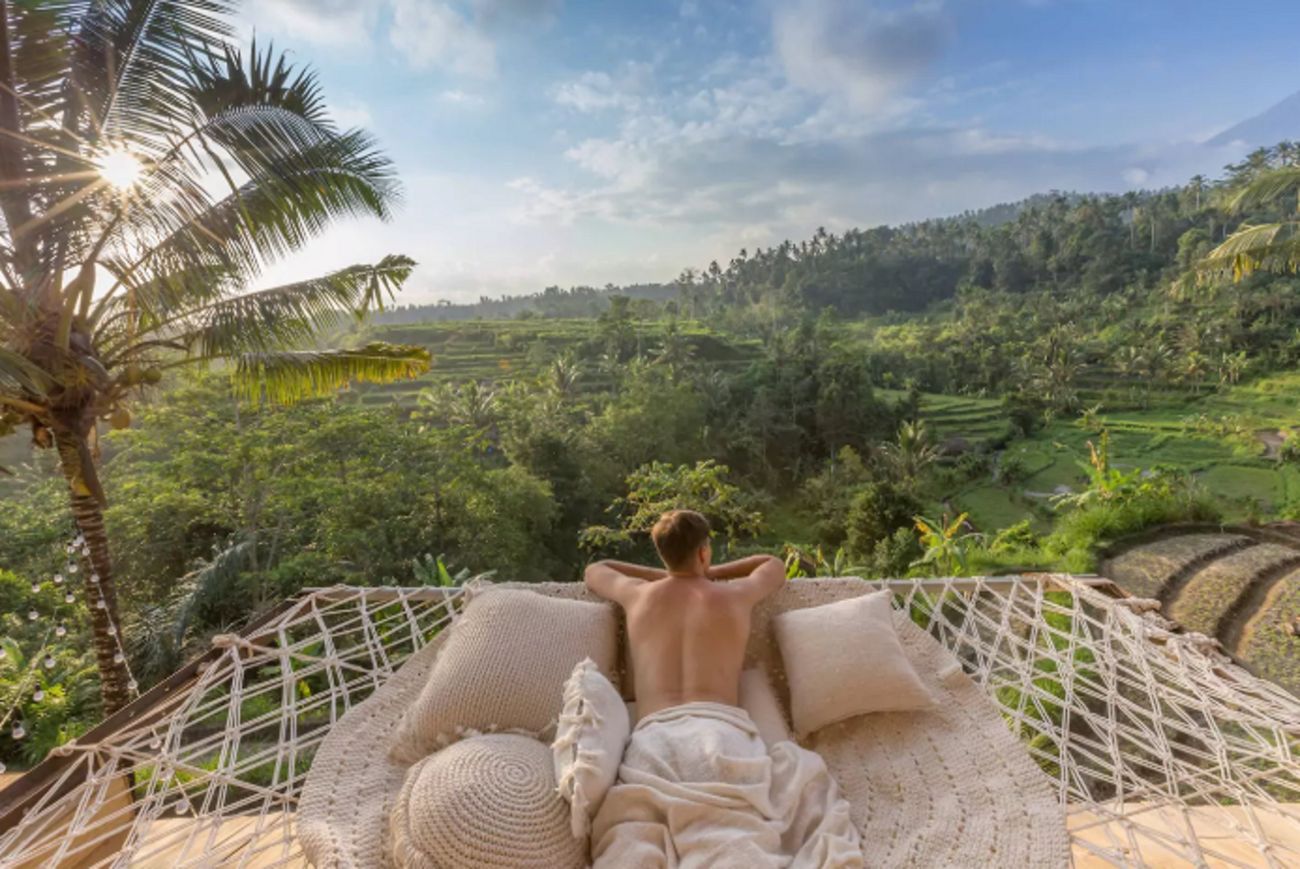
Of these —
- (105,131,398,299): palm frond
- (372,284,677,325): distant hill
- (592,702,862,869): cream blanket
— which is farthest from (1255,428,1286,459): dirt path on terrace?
(372,284,677,325): distant hill

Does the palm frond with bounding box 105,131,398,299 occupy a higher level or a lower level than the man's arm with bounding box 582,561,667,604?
higher

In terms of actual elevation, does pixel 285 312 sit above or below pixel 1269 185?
below

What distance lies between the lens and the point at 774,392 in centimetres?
1748

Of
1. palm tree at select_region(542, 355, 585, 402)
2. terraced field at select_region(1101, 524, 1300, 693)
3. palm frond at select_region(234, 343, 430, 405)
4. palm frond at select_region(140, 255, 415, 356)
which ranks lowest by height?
terraced field at select_region(1101, 524, 1300, 693)

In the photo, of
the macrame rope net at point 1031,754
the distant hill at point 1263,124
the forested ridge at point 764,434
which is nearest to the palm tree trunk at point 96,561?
the forested ridge at point 764,434

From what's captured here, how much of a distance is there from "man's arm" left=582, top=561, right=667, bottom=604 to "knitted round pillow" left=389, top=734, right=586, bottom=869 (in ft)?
1.78

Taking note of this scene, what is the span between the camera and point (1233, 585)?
555 cm

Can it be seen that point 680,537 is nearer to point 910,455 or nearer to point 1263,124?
point 910,455

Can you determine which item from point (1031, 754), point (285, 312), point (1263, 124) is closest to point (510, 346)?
point (285, 312)

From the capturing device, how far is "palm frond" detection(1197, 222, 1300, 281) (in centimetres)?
511

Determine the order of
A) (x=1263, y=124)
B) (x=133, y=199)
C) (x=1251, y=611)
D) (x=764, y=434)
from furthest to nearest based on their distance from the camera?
1. (x=1263, y=124)
2. (x=764, y=434)
3. (x=1251, y=611)
4. (x=133, y=199)

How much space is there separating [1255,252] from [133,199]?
7477 mm

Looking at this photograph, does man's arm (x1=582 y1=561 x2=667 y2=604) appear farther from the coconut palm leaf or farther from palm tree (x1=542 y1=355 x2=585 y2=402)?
palm tree (x1=542 y1=355 x2=585 y2=402)

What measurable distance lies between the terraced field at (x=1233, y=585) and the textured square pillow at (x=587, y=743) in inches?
187
